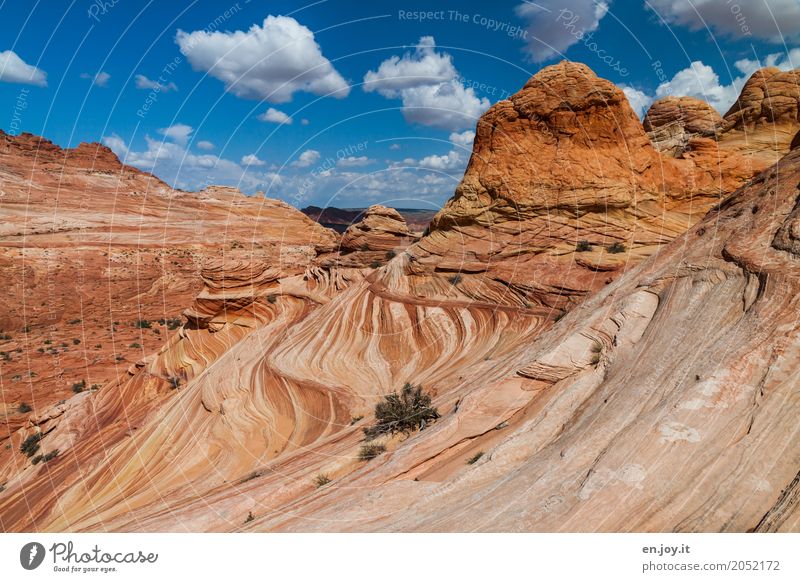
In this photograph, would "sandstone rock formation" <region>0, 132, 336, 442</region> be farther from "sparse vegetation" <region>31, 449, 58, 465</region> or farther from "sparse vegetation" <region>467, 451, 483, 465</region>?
"sparse vegetation" <region>467, 451, 483, 465</region>

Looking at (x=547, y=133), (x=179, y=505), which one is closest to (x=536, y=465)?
(x=179, y=505)

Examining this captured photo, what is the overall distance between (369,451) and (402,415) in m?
1.26

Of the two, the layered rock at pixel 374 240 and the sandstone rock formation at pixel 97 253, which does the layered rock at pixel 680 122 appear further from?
the sandstone rock formation at pixel 97 253

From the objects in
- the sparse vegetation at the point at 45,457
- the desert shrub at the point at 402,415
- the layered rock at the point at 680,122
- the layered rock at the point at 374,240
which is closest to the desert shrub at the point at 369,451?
the desert shrub at the point at 402,415

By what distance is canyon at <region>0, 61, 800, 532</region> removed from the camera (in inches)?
211

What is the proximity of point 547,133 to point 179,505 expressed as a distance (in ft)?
55.8

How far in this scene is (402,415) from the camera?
32.5 ft

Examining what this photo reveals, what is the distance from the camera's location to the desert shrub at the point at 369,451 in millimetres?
8852

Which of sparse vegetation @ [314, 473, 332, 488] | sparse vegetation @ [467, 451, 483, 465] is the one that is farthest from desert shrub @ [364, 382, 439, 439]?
sparse vegetation @ [467, 451, 483, 465]

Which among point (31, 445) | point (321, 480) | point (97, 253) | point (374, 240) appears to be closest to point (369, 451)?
point (321, 480)

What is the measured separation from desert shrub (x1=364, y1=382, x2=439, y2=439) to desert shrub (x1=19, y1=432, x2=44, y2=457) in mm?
14548

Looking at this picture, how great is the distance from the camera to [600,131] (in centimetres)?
1752

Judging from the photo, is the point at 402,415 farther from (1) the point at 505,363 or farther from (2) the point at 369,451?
(1) the point at 505,363

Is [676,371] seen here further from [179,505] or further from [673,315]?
[179,505]
